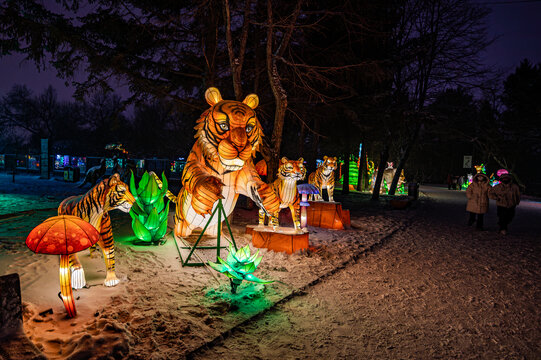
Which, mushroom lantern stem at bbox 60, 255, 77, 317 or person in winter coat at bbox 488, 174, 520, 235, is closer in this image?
mushroom lantern stem at bbox 60, 255, 77, 317

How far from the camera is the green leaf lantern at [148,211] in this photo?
5.57 m

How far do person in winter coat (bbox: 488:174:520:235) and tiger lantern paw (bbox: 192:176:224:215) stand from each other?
7871 mm

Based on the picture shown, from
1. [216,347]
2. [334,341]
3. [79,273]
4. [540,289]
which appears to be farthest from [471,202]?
[79,273]

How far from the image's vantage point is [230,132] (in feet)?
13.1

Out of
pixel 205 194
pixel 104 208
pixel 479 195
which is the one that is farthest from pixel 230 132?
pixel 479 195

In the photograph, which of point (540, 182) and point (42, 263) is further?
point (540, 182)

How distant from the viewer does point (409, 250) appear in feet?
21.3

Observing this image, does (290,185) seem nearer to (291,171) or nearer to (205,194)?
(291,171)

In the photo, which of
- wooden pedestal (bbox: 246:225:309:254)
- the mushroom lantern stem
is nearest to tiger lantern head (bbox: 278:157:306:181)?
wooden pedestal (bbox: 246:225:309:254)

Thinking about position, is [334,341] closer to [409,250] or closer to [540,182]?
[409,250]

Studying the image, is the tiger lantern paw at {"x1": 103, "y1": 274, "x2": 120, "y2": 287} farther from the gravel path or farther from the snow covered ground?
the gravel path

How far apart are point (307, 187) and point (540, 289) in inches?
162

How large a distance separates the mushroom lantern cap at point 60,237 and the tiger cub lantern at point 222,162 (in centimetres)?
120

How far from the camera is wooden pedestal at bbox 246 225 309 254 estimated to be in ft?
18.2
